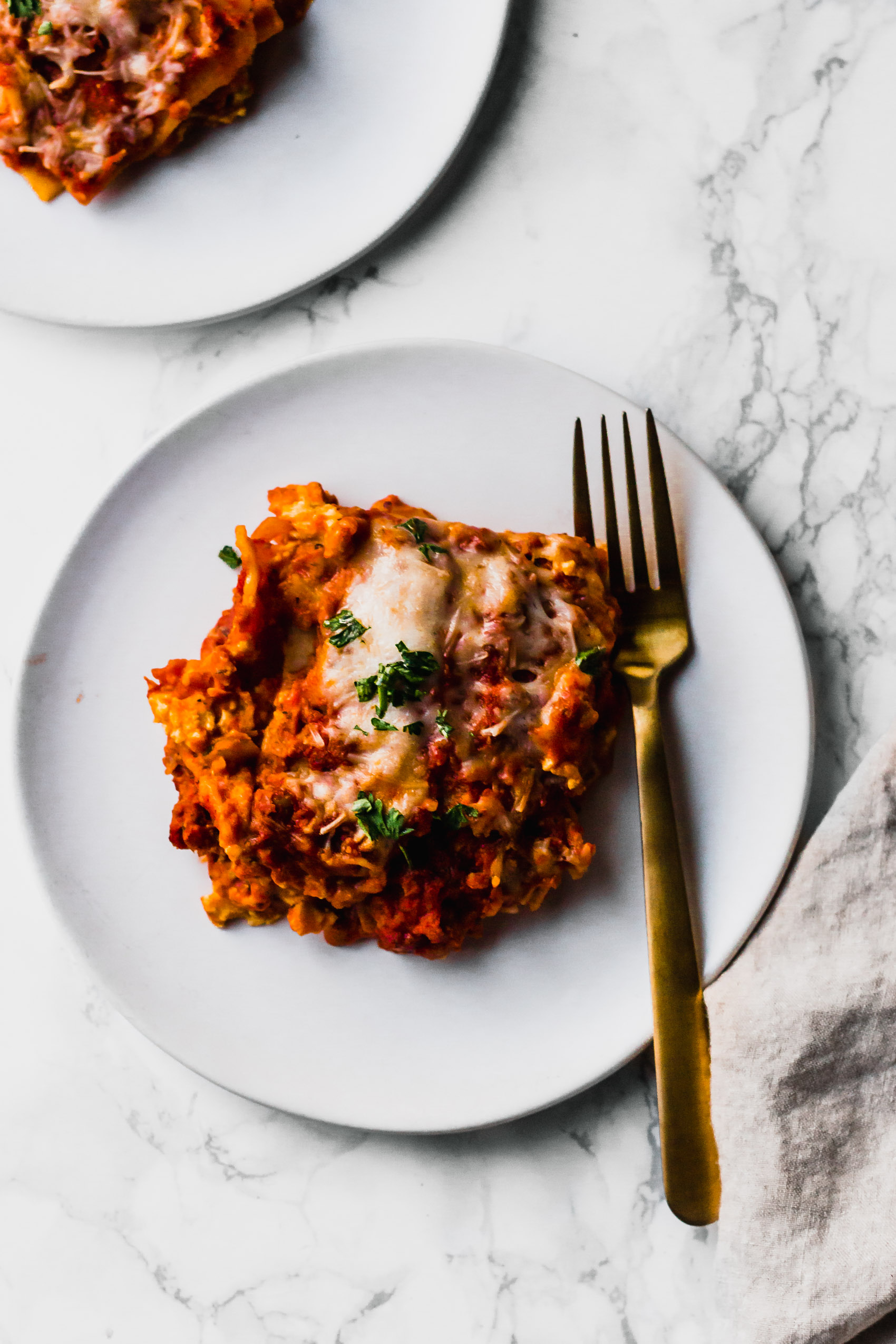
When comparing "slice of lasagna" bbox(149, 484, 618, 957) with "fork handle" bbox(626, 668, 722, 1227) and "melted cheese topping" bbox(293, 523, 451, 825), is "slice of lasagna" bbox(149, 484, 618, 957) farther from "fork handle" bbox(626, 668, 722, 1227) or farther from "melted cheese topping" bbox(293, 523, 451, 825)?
"fork handle" bbox(626, 668, 722, 1227)

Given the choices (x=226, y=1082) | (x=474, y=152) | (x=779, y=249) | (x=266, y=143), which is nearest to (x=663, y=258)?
(x=779, y=249)

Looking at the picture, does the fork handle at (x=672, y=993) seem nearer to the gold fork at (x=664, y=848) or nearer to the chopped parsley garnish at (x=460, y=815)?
the gold fork at (x=664, y=848)

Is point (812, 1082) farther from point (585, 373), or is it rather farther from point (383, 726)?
point (585, 373)

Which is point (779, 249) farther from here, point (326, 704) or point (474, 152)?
point (326, 704)

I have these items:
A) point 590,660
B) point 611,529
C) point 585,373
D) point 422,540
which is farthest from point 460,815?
point 585,373

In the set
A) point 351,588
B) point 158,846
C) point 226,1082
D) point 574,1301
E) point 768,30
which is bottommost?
point 574,1301

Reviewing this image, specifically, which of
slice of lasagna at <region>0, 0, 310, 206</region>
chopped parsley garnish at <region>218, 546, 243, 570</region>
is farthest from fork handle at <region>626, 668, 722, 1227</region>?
slice of lasagna at <region>0, 0, 310, 206</region>
